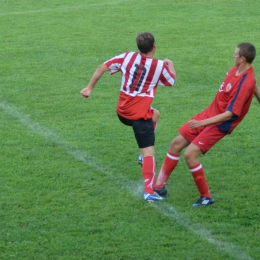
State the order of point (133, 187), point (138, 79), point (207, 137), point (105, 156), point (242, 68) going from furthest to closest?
1. point (105, 156)
2. point (133, 187)
3. point (138, 79)
4. point (207, 137)
5. point (242, 68)

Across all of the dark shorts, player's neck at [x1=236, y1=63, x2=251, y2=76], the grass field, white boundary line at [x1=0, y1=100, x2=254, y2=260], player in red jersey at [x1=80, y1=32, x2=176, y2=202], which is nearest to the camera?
white boundary line at [x1=0, y1=100, x2=254, y2=260]

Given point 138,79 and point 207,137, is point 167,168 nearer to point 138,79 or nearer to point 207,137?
point 207,137

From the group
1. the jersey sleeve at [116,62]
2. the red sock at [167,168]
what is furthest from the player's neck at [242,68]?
the jersey sleeve at [116,62]

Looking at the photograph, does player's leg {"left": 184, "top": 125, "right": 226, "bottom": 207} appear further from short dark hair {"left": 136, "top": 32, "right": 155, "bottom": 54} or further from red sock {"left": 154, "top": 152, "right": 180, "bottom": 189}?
short dark hair {"left": 136, "top": 32, "right": 155, "bottom": 54}

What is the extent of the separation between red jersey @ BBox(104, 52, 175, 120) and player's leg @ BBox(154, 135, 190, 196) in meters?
0.41

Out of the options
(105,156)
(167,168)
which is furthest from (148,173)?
(105,156)

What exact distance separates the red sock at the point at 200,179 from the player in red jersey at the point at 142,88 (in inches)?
18.3

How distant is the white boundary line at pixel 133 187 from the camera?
5.77 meters

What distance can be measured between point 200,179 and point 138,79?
4.00 ft

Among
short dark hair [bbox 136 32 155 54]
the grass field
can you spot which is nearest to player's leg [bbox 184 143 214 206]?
the grass field

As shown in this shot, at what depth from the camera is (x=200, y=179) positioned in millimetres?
6633

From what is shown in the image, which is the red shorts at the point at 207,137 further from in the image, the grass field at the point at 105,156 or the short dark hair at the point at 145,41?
the short dark hair at the point at 145,41

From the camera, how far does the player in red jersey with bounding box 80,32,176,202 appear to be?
682 centimetres

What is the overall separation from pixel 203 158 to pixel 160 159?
0.53 metres
